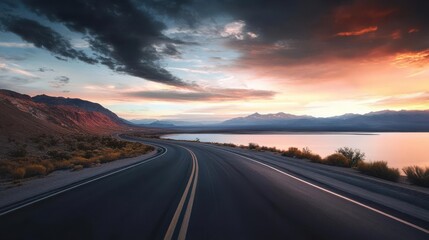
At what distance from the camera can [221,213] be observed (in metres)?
6.82

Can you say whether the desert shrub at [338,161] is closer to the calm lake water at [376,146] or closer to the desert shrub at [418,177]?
the desert shrub at [418,177]

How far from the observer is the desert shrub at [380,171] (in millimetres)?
14000

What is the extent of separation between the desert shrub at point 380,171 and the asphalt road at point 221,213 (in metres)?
3.59

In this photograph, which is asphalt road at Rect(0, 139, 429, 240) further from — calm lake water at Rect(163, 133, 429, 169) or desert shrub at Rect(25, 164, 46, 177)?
calm lake water at Rect(163, 133, 429, 169)

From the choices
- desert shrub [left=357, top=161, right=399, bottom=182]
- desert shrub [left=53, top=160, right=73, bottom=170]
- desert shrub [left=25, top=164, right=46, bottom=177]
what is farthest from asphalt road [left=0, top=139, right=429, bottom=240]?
desert shrub [left=53, top=160, right=73, bottom=170]

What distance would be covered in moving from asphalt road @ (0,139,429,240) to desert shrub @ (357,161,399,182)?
359 centimetres

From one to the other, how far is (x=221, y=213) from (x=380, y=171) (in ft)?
36.3

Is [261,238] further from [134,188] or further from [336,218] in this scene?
[134,188]

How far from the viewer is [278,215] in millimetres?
6707

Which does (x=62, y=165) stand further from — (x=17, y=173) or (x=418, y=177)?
(x=418, y=177)

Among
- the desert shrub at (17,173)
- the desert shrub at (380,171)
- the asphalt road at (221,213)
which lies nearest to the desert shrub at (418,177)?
the desert shrub at (380,171)

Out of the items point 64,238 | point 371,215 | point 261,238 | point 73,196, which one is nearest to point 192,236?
point 261,238

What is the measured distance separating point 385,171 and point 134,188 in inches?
456

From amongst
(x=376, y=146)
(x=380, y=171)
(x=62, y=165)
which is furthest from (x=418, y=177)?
(x=376, y=146)
